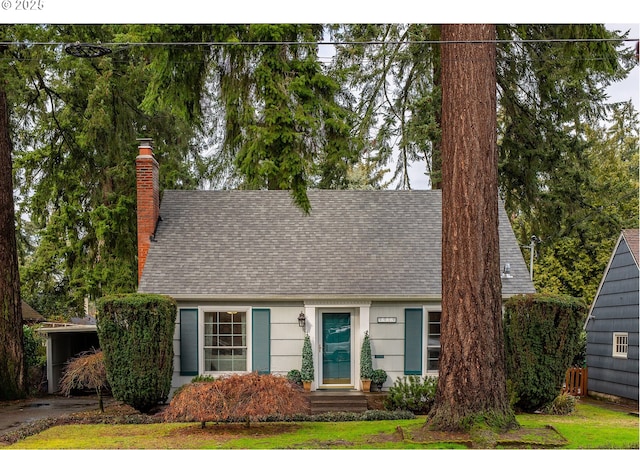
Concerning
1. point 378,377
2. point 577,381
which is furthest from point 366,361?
point 577,381

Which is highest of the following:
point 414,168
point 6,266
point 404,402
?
point 414,168

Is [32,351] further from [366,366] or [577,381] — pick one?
[577,381]

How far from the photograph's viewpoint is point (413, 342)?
13.3m

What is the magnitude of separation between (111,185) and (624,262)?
15.3 metres

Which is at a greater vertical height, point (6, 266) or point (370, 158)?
point (370, 158)

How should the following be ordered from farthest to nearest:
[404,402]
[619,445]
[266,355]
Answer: [266,355] → [404,402] → [619,445]

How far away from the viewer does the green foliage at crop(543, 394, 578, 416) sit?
38.9 ft

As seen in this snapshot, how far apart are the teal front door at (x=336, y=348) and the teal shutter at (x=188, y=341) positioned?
2.82 m

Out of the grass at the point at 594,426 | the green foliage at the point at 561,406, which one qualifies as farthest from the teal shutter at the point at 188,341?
the green foliage at the point at 561,406

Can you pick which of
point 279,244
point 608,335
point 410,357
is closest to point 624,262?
point 608,335

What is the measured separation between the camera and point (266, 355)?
13234mm

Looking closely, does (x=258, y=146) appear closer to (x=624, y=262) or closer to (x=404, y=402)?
(x=404, y=402)

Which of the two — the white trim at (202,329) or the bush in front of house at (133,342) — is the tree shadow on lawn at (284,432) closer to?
the bush in front of house at (133,342)

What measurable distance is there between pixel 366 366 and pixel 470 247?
5.60m
